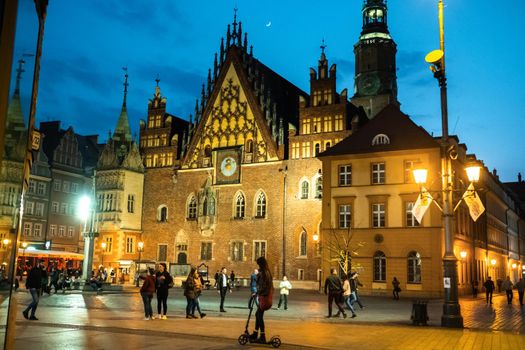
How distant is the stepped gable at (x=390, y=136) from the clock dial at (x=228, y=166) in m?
12.3

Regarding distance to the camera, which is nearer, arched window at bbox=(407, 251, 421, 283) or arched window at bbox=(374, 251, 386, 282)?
arched window at bbox=(407, 251, 421, 283)

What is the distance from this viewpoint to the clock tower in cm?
6150

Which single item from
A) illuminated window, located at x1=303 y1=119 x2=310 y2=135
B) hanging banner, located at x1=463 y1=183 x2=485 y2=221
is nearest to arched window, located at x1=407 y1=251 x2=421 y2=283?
illuminated window, located at x1=303 y1=119 x2=310 y2=135

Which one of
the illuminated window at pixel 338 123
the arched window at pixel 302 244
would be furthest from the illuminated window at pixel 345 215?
the illuminated window at pixel 338 123

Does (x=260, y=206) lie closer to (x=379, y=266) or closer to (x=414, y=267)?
(x=379, y=266)

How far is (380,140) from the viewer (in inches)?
1567

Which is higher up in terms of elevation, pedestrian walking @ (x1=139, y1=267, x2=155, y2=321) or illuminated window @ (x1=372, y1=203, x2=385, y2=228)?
illuminated window @ (x1=372, y1=203, x2=385, y2=228)

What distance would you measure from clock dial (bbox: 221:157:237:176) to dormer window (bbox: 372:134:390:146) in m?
15.9

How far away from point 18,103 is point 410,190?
37.2 metres

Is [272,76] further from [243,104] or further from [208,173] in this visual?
[208,173]

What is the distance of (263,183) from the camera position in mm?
49625

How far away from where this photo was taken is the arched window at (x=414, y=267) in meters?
37.1

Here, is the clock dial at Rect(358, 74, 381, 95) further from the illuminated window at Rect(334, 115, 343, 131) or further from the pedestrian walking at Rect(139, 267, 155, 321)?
the pedestrian walking at Rect(139, 267, 155, 321)

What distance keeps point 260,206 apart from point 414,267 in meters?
16.7
